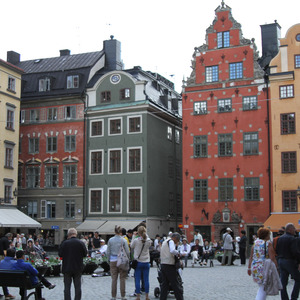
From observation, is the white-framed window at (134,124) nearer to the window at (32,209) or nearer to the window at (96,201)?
the window at (96,201)

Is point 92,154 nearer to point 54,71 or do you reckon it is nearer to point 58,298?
point 54,71

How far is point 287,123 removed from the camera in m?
38.4

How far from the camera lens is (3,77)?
4431 centimetres

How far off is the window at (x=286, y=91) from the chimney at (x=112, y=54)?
16.8 meters

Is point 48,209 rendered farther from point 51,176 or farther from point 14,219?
point 14,219

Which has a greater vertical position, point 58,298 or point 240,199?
point 240,199

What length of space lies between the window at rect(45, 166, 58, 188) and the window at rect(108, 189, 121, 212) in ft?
17.3

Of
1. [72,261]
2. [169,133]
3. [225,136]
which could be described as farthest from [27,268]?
[169,133]

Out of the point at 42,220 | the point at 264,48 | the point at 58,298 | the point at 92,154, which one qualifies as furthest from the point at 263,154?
the point at 58,298

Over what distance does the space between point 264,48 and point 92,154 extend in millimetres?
16911

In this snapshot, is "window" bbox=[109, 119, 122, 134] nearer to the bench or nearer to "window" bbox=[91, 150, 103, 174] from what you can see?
"window" bbox=[91, 150, 103, 174]

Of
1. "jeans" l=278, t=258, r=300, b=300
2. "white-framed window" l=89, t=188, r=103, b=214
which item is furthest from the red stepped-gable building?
"jeans" l=278, t=258, r=300, b=300

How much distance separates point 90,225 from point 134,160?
6.35 m

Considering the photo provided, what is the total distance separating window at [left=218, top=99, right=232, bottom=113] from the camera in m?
40.4
